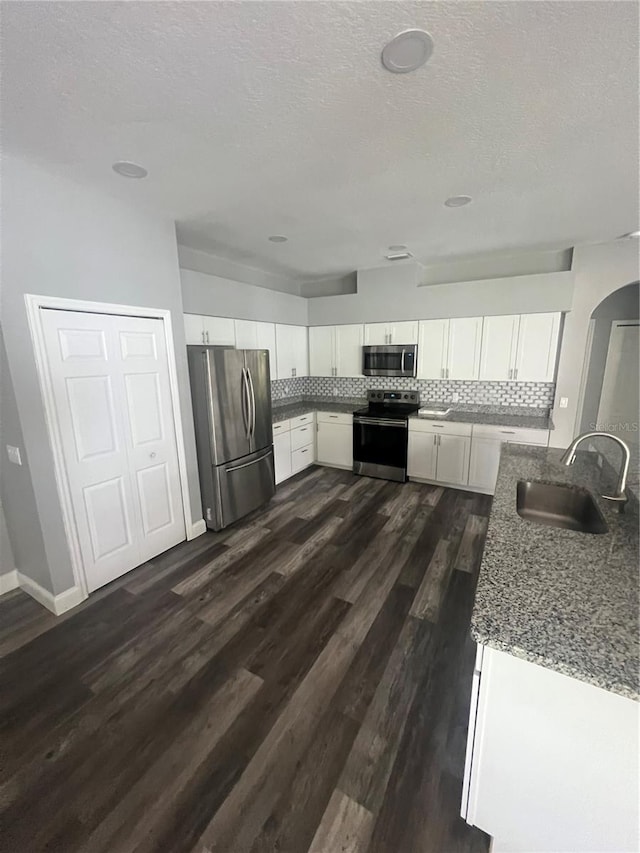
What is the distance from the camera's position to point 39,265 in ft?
6.88

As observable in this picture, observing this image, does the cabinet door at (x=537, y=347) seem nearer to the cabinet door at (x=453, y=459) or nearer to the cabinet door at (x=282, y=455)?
the cabinet door at (x=453, y=459)

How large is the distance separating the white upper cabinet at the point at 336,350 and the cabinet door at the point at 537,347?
1989mm

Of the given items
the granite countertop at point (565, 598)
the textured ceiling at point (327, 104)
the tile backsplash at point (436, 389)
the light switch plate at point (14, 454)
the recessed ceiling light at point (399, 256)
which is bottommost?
the granite countertop at point (565, 598)

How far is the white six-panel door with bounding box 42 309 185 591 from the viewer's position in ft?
7.58

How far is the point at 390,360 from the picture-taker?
15.3ft

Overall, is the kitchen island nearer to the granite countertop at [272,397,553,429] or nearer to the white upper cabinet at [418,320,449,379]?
the granite countertop at [272,397,553,429]

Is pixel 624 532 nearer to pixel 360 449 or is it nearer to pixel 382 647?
pixel 382 647

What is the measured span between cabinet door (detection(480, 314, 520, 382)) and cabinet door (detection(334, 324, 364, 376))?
1603 millimetres

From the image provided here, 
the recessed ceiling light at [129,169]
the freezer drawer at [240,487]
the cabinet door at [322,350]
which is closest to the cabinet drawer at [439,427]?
the cabinet door at [322,350]

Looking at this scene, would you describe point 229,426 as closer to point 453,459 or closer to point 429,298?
point 453,459

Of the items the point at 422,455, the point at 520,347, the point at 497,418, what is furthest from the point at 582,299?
the point at 422,455

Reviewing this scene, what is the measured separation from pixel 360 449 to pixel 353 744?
11.0 feet

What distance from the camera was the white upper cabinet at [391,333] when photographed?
4.55 meters

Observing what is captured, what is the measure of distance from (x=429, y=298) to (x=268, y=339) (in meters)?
2.13
